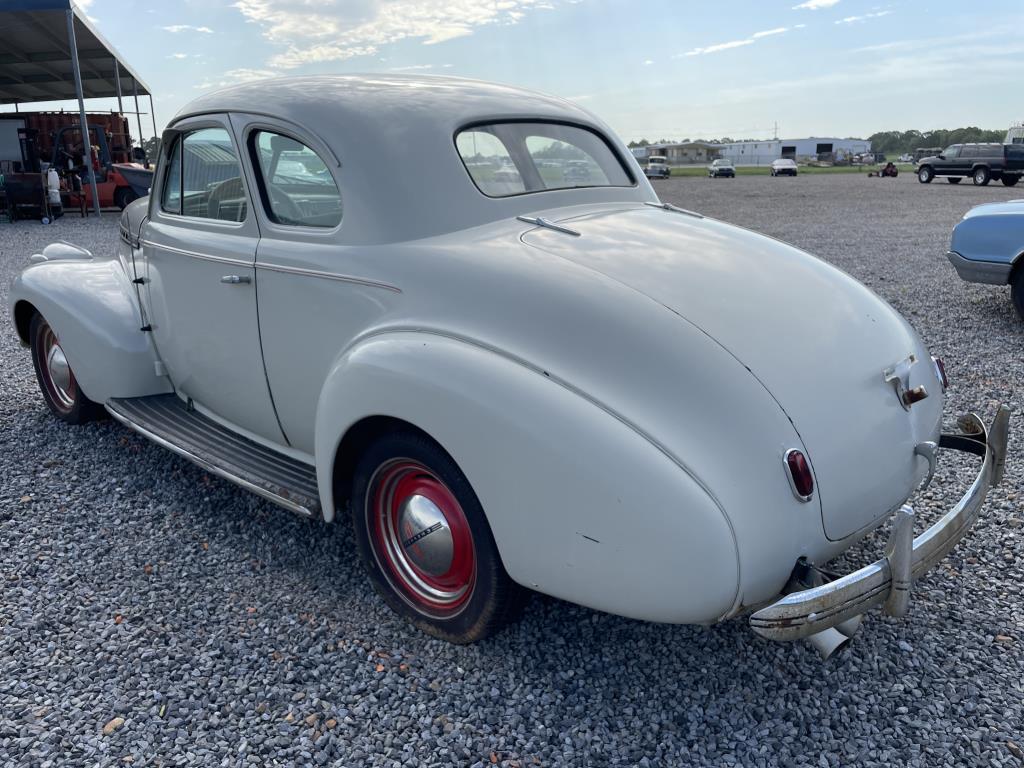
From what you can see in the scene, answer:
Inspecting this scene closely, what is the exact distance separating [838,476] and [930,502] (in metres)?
1.78

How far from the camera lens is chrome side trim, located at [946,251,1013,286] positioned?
688 centimetres

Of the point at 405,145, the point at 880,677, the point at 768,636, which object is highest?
the point at 405,145

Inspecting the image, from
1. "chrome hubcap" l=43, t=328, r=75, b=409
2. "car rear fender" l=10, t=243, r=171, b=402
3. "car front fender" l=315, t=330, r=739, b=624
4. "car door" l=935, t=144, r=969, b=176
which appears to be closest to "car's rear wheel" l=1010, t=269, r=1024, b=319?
"car front fender" l=315, t=330, r=739, b=624

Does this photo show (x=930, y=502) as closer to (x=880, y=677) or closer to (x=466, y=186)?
(x=880, y=677)

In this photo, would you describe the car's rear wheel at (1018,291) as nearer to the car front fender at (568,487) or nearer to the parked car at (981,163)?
the car front fender at (568,487)

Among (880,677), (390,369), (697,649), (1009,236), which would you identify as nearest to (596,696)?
(697,649)

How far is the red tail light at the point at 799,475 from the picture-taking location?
2134 mm

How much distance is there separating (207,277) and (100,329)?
1.06m

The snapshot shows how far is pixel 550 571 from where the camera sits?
2.22 metres

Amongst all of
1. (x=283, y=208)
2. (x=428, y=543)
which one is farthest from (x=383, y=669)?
(x=283, y=208)

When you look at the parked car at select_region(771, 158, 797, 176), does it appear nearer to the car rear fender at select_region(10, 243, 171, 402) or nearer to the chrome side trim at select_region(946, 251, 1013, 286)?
the chrome side trim at select_region(946, 251, 1013, 286)

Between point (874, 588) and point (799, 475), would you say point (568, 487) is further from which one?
point (874, 588)

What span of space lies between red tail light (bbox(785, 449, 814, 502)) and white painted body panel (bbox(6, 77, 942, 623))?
0.14ft

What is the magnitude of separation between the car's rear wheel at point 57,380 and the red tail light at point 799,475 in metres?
3.90
